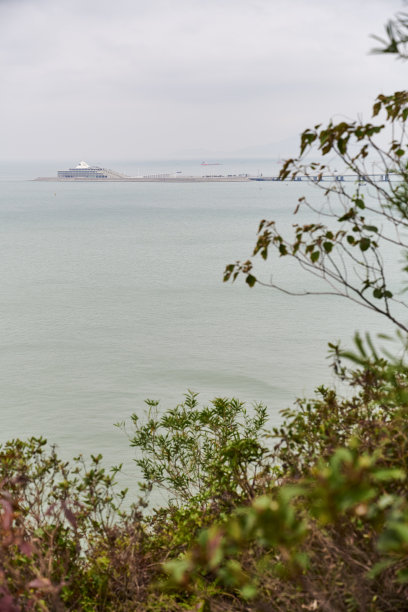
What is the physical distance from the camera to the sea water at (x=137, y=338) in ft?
31.5

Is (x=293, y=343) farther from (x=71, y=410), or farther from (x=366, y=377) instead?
(x=366, y=377)

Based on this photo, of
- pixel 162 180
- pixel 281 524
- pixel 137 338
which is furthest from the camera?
pixel 162 180

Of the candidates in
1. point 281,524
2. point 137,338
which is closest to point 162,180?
point 137,338

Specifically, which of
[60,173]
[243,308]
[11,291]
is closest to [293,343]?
[243,308]

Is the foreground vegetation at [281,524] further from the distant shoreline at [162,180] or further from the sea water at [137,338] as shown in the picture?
the distant shoreline at [162,180]

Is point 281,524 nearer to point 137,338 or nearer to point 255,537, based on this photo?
point 255,537

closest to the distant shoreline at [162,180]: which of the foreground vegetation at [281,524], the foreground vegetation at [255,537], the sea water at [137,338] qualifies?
the sea water at [137,338]

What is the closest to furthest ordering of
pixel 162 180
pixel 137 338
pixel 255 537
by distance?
pixel 255 537
pixel 137 338
pixel 162 180

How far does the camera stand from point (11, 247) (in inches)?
1324

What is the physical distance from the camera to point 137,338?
559 inches

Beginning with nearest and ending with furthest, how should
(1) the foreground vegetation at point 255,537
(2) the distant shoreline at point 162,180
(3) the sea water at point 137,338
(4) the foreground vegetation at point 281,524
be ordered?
(1) the foreground vegetation at point 255,537 < (4) the foreground vegetation at point 281,524 < (3) the sea water at point 137,338 < (2) the distant shoreline at point 162,180

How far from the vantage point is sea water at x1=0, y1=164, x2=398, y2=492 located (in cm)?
961

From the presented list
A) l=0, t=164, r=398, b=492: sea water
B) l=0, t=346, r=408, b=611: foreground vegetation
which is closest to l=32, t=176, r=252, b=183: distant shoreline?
→ l=0, t=164, r=398, b=492: sea water

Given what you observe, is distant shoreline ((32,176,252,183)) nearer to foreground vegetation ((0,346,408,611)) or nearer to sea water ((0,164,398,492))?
sea water ((0,164,398,492))
